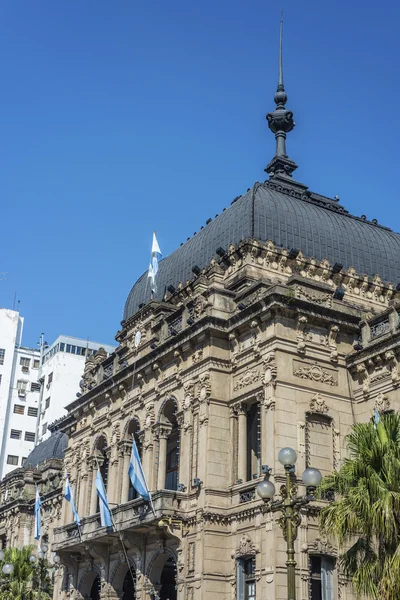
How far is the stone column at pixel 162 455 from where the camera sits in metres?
36.8

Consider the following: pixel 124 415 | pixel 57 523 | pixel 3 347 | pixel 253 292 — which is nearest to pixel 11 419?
pixel 3 347

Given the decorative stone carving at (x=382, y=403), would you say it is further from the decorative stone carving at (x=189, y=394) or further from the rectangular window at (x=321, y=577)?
the decorative stone carving at (x=189, y=394)

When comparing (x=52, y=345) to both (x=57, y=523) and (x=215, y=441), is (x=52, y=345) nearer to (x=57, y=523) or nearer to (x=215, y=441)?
(x=57, y=523)

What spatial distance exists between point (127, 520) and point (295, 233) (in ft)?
55.2

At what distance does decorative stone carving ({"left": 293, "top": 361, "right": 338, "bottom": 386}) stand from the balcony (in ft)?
23.0

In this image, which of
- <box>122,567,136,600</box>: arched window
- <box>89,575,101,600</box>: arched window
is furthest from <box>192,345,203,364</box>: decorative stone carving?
<box>89,575,101,600</box>: arched window

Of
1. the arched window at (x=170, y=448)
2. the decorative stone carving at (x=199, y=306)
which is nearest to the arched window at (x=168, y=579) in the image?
the arched window at (x=170, y=448)

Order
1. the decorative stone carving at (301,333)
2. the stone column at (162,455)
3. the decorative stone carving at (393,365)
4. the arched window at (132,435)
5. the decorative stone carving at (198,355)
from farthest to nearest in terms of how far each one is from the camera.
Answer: the arched window at (132,435) < the stone column at (162,455) < the decorative stone carving at (198,355) < the decorative stone carving at (301,333) < the decorative stone carving at (393,365)

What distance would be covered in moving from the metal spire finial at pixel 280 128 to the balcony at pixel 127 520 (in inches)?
925

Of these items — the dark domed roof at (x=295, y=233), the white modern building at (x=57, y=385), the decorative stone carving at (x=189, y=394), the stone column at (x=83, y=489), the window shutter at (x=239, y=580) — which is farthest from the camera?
the white modern building at (x=57, y=385)

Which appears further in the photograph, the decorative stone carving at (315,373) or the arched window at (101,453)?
the arched window at (101,453)

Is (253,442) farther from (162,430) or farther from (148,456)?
(148,456)

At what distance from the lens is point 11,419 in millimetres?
92000

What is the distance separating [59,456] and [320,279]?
31595 millimetres
